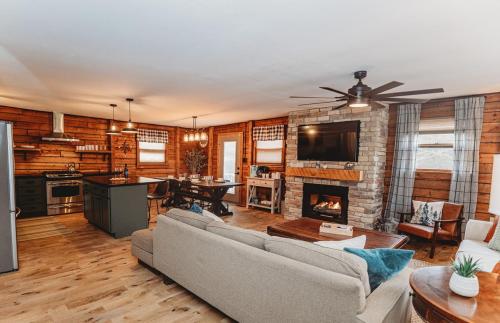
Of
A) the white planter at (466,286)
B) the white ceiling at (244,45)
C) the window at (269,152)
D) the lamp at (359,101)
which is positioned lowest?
the white planter at (466,286)

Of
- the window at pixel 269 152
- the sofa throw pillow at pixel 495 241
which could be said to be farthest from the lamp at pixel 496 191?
the window at pixel 269 152

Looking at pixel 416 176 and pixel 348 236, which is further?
pixel 416 176

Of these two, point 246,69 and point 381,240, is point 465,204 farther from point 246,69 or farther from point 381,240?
point 246,69

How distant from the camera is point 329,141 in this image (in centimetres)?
501

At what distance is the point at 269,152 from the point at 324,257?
17.4ft

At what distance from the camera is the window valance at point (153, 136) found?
782 centimetres

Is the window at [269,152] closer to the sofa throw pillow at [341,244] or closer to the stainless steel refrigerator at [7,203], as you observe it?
the sofa throw pillow at [341,244]

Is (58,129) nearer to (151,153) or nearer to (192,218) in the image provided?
(151,153)

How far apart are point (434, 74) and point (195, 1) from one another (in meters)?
2.94

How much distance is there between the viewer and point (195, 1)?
172cm

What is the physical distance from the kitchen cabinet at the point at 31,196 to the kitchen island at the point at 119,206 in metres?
1.97

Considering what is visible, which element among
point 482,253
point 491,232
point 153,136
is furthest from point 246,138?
point 482,253

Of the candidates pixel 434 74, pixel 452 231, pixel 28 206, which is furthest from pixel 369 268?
pixel 28 206

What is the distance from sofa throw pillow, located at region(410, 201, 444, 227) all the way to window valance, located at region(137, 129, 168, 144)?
7063mm
